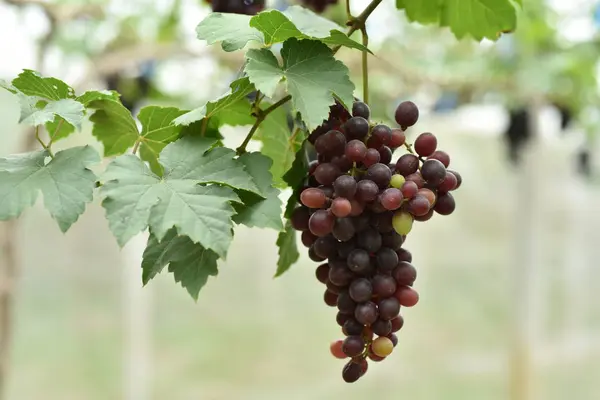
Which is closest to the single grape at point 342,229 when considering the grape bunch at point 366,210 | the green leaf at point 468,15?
the grape bunch at point 366,210

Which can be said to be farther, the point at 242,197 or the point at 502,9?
the point at 502,9

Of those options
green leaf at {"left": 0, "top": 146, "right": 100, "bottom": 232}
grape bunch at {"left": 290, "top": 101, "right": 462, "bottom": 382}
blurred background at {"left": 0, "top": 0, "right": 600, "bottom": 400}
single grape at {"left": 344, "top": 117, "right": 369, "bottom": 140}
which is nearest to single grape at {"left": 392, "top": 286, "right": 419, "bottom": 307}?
grape bunch at {"left": 290, "top": 101, "right": 462, "bottom": 382}

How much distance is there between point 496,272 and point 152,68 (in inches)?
75.1

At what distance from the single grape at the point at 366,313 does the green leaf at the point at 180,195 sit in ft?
0.35

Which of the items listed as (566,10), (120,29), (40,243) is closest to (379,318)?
(120,29)

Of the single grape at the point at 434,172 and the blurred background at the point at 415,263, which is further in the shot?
the blurred background at the point at 415,263

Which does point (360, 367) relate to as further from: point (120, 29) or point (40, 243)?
point (40, 243)

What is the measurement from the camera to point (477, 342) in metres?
3.11

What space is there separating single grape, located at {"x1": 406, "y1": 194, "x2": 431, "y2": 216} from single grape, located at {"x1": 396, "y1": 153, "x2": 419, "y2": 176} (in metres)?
0.03

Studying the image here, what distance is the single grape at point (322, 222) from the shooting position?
1.33 feet

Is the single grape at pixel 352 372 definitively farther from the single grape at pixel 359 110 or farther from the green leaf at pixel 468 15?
the green leaf at pixel 468 15

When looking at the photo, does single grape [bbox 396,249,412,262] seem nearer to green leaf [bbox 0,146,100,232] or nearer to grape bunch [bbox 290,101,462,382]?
grape bunch [bbox 290,101,462,382]

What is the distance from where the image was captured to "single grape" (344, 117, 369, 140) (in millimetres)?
424

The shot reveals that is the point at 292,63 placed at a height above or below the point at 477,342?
below
